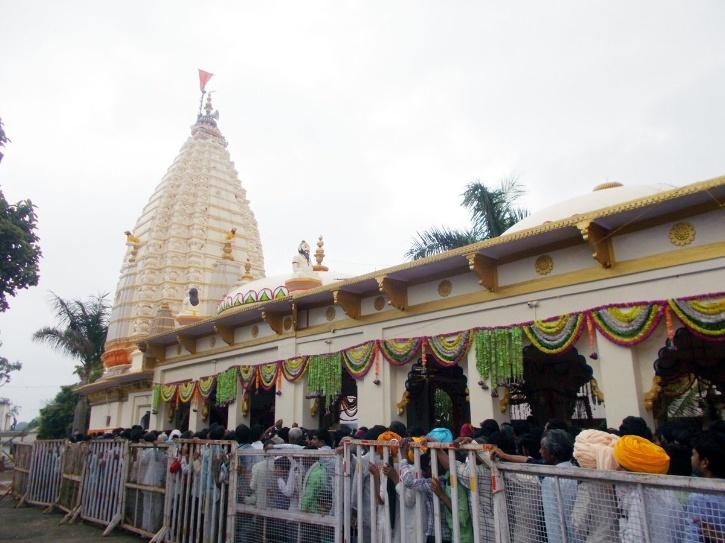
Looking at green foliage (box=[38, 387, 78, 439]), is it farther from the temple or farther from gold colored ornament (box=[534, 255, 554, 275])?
gold colored ornament (box=[534, 255, 554, 275])

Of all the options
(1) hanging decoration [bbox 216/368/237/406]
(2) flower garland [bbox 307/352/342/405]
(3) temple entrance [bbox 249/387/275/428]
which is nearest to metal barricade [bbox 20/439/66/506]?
(1) hanging decoration [bbox 216/368/237/406]

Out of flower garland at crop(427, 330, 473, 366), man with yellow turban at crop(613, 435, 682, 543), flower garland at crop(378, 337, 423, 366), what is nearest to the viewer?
man with yellow turban at crop(613, 435, 682, 543)

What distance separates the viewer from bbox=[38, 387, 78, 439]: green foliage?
109ft

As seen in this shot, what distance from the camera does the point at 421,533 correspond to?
15.4 ft

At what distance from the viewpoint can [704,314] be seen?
23.8 feet

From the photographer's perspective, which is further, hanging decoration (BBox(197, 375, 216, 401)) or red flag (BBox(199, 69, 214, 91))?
red flag (BBox(199, 69, 214, 91))

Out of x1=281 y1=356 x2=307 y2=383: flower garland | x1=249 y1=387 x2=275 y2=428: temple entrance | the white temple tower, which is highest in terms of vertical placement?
the white temple tower

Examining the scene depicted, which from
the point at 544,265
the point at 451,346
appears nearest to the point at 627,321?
the point at 544,265

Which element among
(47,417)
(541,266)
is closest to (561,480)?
(541,266)

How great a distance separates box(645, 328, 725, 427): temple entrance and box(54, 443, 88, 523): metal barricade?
11.1m

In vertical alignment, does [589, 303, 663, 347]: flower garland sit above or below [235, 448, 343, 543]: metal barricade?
above

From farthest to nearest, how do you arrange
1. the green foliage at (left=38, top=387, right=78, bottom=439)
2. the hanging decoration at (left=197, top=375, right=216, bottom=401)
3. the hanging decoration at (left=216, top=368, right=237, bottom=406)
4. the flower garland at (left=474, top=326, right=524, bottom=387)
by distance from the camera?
the green foliage at (left=38, top=387, right=78, bottom=439) < the hanging decoration at (left=197, top=375, right=216, bottom=401) < the hanging decoration at (left=216, top=368, right=237, bottom=406) < the flower garland at (left=474, top=326, right=524, bottom=387)

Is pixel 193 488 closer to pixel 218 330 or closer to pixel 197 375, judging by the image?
pixel 218 330

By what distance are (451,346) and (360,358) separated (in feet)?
7.26
